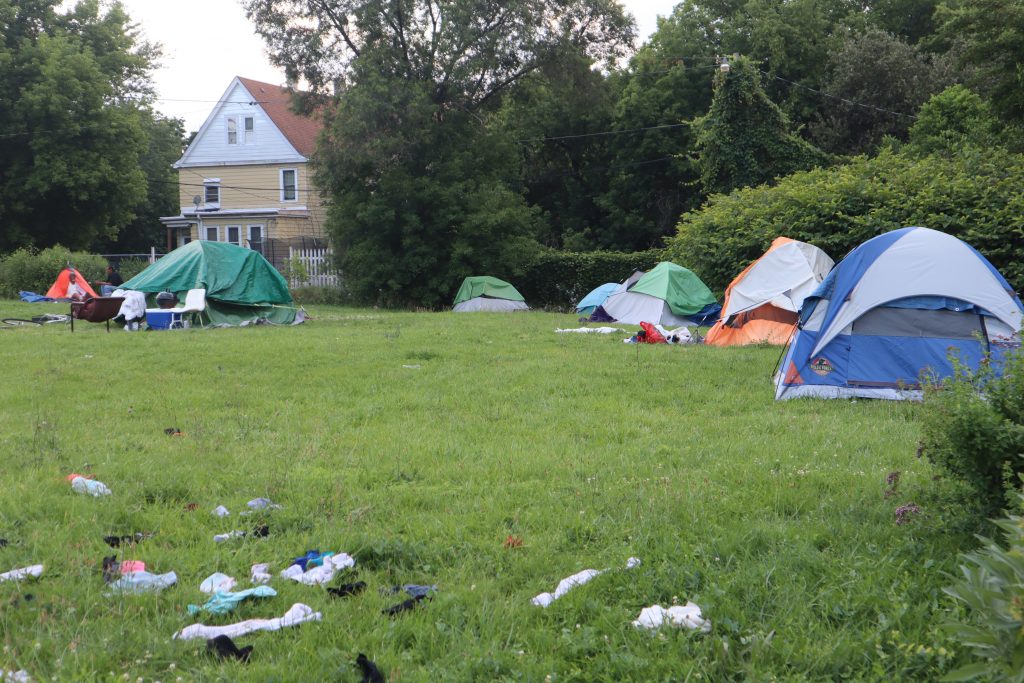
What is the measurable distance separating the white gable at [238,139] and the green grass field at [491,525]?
30.5 metres

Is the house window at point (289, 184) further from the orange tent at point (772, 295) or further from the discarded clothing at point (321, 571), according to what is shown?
the discarded clothing at point (321, 571)

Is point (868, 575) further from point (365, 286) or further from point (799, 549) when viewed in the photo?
point (365, 286)

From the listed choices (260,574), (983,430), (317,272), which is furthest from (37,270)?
(983,430)

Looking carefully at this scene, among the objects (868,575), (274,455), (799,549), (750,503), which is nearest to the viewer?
(868,575)

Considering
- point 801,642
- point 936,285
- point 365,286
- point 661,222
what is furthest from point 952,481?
point 661,222

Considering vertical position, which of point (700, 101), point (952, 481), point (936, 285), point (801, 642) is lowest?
point (801, 642)

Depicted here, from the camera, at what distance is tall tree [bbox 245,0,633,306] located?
24625mm

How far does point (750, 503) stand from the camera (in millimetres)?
4738

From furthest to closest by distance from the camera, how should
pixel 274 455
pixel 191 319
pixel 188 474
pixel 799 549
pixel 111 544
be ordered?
pixel 191 319 < pixel 274 455 < pixel 188 474 < pixel 111 544 < pixel 799 549

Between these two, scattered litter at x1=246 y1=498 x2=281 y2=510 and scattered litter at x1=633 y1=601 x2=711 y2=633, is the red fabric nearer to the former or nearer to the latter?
scattered litter at x1=246 y1=498 x2=281 y2=510

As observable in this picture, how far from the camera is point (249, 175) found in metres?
38.2

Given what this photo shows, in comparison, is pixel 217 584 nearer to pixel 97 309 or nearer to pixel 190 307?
pixel 97 309

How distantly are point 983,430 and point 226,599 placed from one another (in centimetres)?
329

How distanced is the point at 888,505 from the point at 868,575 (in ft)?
3.35
